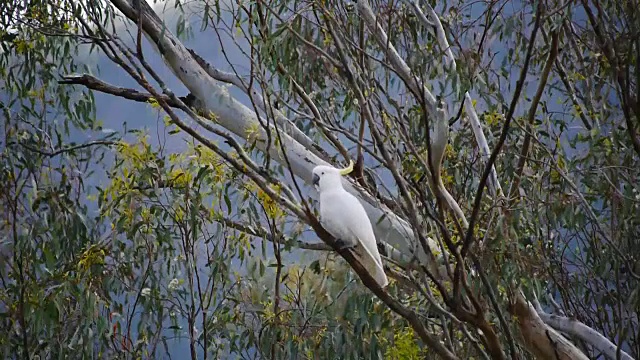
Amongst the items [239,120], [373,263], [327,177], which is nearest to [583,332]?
Answer: [373,263]

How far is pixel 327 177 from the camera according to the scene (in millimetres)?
2244

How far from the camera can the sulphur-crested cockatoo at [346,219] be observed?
2.13 m

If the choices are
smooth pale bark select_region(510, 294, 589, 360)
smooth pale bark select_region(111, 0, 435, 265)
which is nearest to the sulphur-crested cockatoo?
smooth pale bark select_region(111, 0, 435, 265)

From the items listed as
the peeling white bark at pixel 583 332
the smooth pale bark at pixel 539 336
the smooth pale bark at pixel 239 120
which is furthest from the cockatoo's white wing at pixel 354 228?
the peeling white bark at pixel 583 332

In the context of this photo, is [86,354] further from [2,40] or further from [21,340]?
[2,40]

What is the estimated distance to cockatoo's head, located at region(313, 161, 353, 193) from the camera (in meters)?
2.23

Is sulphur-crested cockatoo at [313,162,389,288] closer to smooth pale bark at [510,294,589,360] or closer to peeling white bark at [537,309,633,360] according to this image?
smooth pale bark at [510,294,589,360]

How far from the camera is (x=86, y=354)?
99.9 inches

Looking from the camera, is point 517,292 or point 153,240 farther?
point 153,240

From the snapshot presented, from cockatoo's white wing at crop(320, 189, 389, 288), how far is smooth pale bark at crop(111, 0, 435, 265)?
0.21 meters

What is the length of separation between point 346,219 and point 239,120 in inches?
18.9

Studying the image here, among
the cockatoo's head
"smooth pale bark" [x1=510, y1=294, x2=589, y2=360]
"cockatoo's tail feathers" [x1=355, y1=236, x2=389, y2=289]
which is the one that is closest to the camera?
"cockatoo's tail feathers" [x1=355, y1=236, x2=389, y2=289]

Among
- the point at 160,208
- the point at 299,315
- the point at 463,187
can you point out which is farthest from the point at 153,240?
the point at 463,187

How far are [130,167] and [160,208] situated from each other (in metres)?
0.16
